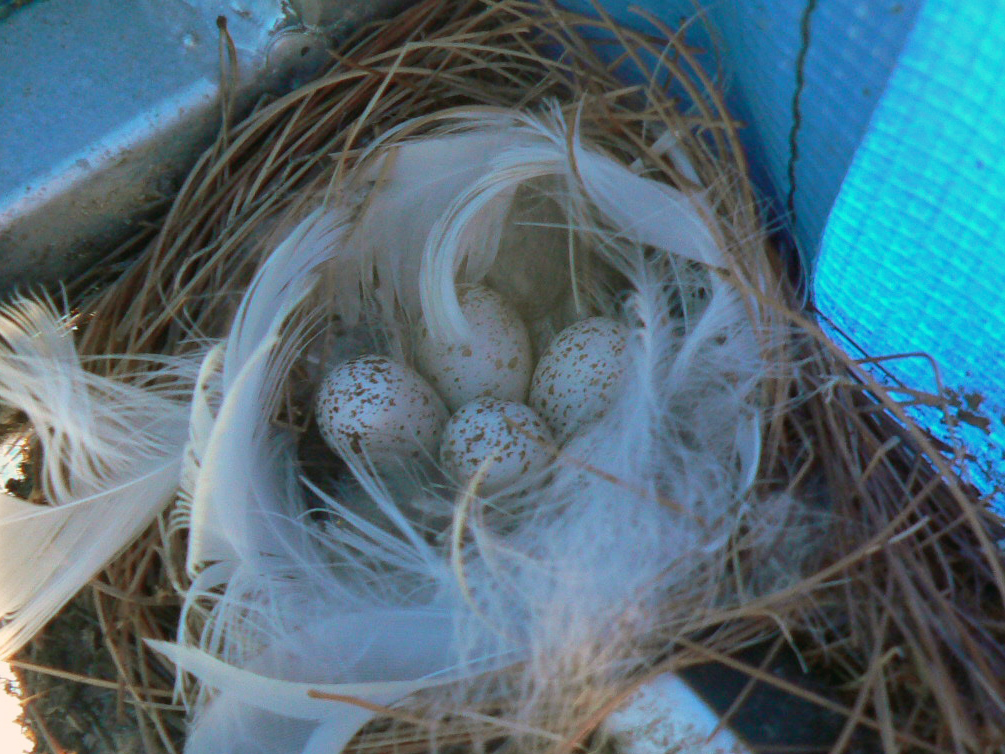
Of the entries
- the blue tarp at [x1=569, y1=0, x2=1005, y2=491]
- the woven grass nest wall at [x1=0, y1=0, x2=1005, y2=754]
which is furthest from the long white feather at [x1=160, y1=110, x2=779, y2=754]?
the blue tarp at [x1=569, y1=0, x2=1005, y2=491]

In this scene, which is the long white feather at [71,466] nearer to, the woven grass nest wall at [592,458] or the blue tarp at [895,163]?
the woven grass nest wall at [592,458]

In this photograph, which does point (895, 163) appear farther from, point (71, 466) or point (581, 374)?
point (71, 466)

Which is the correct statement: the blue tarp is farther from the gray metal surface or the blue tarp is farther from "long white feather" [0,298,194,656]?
"long white feather" [0,298,194,656]

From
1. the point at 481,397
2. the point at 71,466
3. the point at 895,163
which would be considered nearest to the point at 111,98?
the point at 71,466

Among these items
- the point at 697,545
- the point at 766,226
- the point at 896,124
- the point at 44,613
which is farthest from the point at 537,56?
the point at 44,613

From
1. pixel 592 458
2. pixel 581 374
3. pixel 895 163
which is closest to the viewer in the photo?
pixel 895 163

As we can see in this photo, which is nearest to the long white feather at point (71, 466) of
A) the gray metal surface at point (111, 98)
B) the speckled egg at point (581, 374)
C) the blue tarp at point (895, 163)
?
the gray metal surface at point (111, 98)
